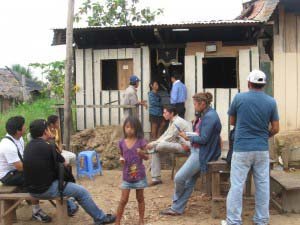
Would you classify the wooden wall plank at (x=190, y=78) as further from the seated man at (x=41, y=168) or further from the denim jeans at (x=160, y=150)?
the seated man at (x=41, y=168)

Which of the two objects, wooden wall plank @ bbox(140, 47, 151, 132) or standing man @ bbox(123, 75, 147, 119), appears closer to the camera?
→ standing man @ bbox(123, 75, 147, 119)

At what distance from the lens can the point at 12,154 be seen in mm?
6105

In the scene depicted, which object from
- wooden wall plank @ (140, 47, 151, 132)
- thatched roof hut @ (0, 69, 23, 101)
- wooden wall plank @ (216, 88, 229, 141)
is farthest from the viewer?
thatched roof hut @ (0, 69, 23, 101)

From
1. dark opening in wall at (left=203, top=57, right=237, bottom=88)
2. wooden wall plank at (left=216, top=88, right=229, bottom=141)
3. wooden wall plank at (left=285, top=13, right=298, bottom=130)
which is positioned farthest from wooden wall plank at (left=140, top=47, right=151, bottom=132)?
wooden wall plank at (left=285, top=13, right=298, bottom=130)

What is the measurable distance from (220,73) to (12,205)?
856cm

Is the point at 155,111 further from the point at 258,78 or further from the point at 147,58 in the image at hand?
the point at 258,78

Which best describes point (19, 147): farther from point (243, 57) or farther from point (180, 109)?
point (243, 57)

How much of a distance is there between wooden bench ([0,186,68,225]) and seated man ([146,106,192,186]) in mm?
2161

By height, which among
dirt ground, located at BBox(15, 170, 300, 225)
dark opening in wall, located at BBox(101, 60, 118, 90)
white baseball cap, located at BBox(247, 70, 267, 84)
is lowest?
dirt ground, located at BBox(15, 170, 300, 225)

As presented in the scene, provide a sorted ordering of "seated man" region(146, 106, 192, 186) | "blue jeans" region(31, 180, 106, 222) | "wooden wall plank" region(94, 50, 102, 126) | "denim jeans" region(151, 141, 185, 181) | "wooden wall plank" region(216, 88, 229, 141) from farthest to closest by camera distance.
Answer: "wooden wall plank" region(94, 50, 102, 126), "wooden wall plank" region(216, 88, 229, 141), "denim jeans" region(151, 141, 185, 181), "seated man" region(146, 106, 192, 186), "blue jeans" region(31, 180, 106, 222)

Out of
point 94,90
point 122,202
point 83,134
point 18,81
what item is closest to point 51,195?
point 122,202

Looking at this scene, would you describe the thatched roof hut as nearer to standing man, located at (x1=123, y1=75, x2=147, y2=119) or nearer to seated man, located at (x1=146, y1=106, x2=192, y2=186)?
standing man, located at (x1=123, y1=75, x2=147, y2=119)

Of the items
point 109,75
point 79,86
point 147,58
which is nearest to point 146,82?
point 147,58

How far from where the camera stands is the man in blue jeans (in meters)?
5.68
